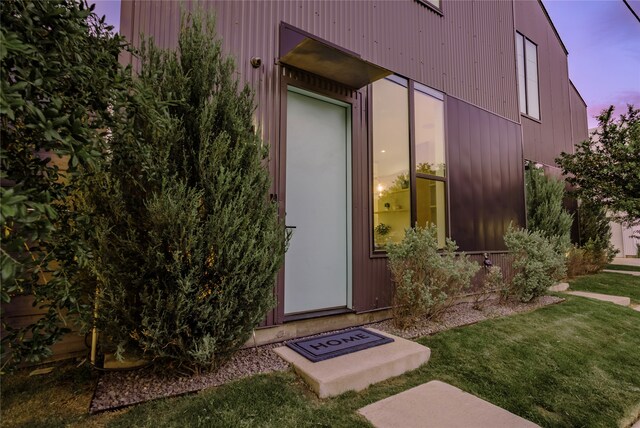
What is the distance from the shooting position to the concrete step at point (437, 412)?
1.83 meters

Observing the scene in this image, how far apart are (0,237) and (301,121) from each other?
292 cm

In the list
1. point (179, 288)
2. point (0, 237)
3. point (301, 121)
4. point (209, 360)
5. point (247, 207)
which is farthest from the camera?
point (301, 121)

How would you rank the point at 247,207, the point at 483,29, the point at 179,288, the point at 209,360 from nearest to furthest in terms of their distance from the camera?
the point at 179,288 < the point at 209,360 < the point at 247,207 < the point at 483,29

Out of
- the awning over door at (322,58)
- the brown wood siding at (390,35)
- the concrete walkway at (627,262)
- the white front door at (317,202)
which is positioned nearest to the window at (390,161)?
the brown wood siding at (390,35)

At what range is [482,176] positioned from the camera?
18.0ft

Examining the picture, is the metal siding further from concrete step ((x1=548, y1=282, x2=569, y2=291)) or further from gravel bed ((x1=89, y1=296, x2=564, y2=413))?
gravel bed ((x1=89, y1=296, x2=564, y2=413))

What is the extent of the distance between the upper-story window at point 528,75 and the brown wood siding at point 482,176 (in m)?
2.02

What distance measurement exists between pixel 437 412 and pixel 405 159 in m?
3.28

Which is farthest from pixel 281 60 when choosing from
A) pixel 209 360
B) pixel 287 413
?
pixel 287 413

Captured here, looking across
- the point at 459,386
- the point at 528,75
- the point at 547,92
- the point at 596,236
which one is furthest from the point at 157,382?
the point at 596,236

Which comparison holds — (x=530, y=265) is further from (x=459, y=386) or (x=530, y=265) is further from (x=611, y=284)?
(x=611, y=284)

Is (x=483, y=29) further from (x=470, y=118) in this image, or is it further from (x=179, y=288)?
(x=179, y=288)

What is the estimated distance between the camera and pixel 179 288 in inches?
79.7

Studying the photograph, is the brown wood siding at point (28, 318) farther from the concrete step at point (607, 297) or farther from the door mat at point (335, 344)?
the concrete step at point (607, 297)
